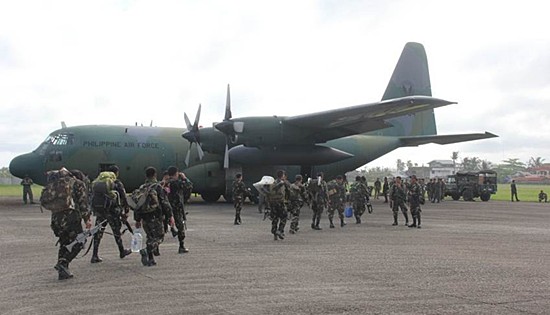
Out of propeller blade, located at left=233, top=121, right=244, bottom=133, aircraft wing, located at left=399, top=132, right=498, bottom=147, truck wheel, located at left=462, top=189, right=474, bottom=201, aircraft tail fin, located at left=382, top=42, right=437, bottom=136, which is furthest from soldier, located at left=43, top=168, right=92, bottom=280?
truck wheel, located at left=462, top=189, right=474, bottom=201

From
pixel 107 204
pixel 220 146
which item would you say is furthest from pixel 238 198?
pixel 107 204

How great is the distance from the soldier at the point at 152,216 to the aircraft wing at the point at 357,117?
11.6 metres

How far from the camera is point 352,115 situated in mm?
19984

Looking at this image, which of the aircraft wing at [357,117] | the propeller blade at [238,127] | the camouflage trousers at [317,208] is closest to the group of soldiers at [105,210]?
the camouflage trousers at [317,208]

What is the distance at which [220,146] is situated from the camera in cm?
2184

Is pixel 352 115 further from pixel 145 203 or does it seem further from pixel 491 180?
pixel 491 180

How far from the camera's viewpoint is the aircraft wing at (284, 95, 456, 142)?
1830cm

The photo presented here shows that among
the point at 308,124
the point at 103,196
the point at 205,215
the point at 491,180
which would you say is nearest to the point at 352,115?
the point at 308,124

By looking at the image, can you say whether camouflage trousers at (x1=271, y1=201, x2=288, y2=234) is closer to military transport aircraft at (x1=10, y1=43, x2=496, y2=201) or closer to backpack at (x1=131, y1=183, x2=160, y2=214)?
backpack at (x1=131, y1=183, x2=160, y2=214)

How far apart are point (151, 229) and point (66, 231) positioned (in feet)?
4.88

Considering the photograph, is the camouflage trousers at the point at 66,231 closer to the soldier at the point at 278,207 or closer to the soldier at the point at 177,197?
the soldier at the point at 177,197

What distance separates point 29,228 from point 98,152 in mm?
8188

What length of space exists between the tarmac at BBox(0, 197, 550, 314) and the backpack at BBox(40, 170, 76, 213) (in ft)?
3.61

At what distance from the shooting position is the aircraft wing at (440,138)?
25.7 metres
